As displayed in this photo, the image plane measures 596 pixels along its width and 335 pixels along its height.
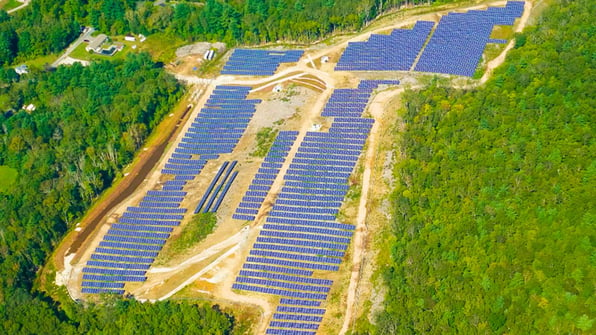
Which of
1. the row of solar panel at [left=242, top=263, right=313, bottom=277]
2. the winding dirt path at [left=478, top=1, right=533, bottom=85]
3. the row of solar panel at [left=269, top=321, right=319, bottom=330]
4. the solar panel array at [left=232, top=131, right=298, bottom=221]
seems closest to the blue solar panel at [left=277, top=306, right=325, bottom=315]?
the row of solar panel at [left=269, top=321, right=319, bottom=330]

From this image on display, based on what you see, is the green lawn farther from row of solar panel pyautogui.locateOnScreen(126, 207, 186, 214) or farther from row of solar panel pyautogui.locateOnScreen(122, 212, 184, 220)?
row of solar panel pyautogui.locateOnScreen(122, 212, 184, 220)

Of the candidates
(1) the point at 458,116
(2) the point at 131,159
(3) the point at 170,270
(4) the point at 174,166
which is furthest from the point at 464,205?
(2) the point at 131,159

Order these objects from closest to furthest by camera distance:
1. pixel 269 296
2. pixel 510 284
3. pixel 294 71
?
1. pixel 510 284
2. pixel 269 296
3. pixel 294 71

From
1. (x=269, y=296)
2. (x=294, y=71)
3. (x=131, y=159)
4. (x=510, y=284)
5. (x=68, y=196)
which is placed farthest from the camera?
(x=294, y=71)

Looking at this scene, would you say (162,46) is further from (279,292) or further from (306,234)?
(279,292)

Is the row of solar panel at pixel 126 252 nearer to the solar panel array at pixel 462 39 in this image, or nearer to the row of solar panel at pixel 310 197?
the row of solar panel at pixel 310 197

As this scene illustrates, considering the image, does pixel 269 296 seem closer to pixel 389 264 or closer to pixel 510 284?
pixel 389 264

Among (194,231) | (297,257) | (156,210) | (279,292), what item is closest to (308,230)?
(297,257)
